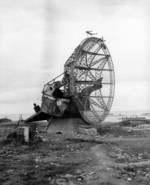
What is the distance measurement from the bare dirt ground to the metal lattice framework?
A: 29.9ft

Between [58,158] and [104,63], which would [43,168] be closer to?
[58,158]

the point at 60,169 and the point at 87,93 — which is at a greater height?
the point at 87,93

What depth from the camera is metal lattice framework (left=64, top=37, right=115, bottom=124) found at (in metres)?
30.7

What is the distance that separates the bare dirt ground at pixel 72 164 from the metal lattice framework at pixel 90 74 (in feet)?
29.9

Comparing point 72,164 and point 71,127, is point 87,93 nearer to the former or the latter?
point 71,127

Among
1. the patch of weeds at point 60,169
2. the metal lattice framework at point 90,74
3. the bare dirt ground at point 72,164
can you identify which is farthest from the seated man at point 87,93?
the patch of weeds at point 60,169

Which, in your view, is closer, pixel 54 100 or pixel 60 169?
pixel 60 169

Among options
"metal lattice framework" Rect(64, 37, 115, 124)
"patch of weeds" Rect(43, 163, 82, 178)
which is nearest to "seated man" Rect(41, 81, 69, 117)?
"metal lattice framework" Rect(64, 37, 115, 124)

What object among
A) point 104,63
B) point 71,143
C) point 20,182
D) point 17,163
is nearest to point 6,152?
point 17,163

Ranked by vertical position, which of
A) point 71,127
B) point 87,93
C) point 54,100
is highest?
point 87,93

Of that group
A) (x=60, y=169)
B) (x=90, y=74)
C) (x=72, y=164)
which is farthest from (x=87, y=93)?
(x=60, y=169)

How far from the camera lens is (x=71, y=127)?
104ft

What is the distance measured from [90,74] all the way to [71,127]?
5.57 m

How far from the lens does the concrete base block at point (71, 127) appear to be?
1230 inches
